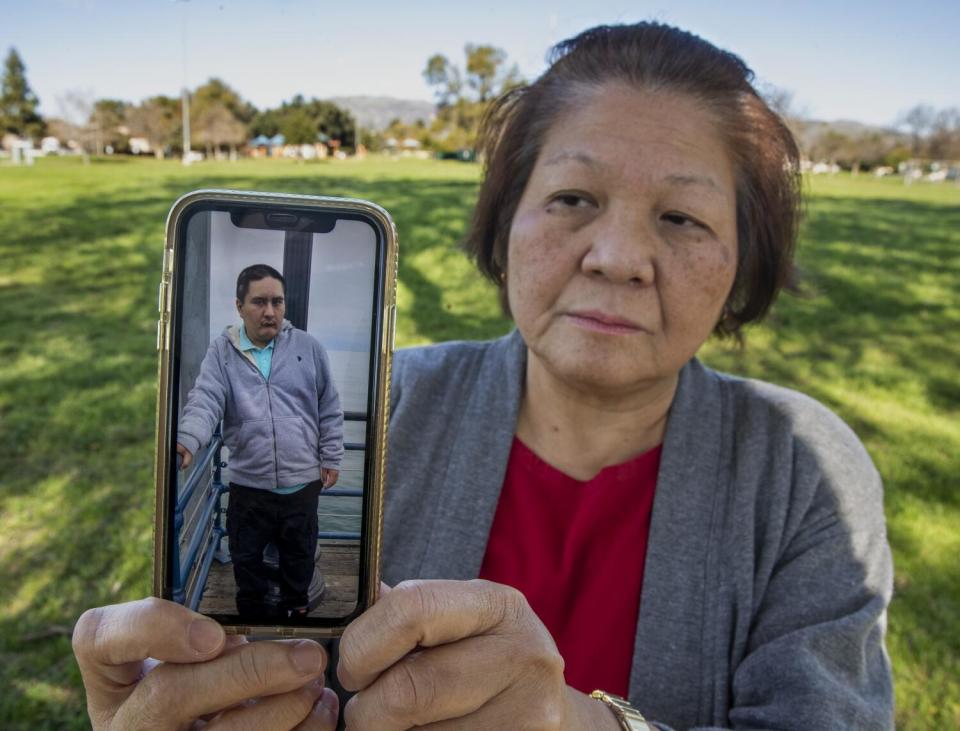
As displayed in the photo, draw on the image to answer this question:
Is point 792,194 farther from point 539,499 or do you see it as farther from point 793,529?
point 539,499

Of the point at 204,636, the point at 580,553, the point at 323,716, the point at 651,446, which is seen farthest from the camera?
the point at 651,446

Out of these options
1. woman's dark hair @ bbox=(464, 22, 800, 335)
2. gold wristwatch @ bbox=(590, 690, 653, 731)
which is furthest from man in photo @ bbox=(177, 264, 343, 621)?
woman's dark hair @ bbox=(464, 22, 800, 335)

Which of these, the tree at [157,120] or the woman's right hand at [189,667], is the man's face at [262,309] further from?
the tree at [157,120]

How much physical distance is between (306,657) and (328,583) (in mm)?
103

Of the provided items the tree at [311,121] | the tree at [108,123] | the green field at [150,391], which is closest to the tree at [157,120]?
the tree at [108,123]

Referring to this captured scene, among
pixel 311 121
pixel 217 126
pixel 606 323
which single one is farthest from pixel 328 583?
pixel 217 126

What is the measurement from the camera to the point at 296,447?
1018 millimetres

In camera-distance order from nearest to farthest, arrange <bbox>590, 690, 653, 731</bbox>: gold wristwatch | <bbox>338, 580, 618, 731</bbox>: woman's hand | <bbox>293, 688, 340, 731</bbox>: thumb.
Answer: <bbox>338, 580, 618, 731</bbox>: woman's hand < <bbox>293, 688, 340, 731</bbox>: thumb < <bbox>590, 690, 653, 731</bbox>: gold wristwatch

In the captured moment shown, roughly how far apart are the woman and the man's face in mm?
789

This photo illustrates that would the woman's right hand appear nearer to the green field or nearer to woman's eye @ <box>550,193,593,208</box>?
woman's eye @ <box>550,193,593,208</box>

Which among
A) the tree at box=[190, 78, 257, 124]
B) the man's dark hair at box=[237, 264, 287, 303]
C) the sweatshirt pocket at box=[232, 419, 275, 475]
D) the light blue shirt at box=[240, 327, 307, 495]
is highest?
the tree at box=[190, 78, 257, 124]

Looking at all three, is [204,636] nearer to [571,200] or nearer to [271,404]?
[271,404]

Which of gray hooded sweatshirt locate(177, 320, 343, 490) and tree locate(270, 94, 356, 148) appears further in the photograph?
tree locate(270, 94, 356, 148)

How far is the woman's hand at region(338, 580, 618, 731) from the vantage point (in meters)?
0.98
